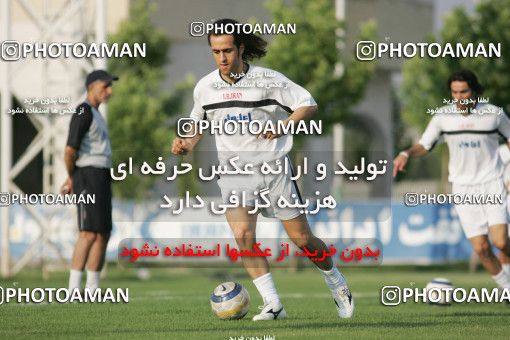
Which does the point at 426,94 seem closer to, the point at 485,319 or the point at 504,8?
the point at 504,8

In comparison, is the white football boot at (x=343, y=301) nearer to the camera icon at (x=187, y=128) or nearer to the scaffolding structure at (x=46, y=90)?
the camera icon at (x=187, y=128)

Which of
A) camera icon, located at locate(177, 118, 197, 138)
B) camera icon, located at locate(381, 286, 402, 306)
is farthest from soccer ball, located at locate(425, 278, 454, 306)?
camera icon, located at locate(177, 118, 197, 138)

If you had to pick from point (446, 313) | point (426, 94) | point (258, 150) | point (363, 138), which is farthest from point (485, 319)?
point (363, 138)

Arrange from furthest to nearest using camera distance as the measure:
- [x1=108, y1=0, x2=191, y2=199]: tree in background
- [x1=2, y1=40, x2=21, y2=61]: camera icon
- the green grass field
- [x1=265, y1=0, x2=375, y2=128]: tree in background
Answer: [x1=108, y1=0, x2=191, y2=199]: tree in background → [x1=265, y1=0, x2=375, y2=128]: tree in background → [x1=2, y1=40, x2=21, y2=61]: camera icon → the green grass field

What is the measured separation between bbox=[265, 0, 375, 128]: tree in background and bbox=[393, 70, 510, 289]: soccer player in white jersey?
1232 cm

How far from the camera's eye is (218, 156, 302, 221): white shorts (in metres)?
9.19

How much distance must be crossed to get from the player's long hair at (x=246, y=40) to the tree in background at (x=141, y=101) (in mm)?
14456

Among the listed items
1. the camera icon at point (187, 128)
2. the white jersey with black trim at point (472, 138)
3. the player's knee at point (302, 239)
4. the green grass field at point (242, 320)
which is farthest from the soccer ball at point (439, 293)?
the camera icon at point (187, 128)

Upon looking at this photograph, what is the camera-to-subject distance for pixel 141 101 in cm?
2514

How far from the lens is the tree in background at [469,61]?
23344mm

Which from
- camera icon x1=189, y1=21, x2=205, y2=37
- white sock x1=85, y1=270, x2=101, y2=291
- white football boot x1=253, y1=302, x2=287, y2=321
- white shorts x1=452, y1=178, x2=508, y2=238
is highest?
camera icon x1=189, y1=21, x2=205, y2=37

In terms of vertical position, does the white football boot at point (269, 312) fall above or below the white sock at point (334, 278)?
below

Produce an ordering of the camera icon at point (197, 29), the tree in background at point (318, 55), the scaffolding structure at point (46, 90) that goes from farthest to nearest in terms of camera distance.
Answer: the tree in background at point (318, 55) → the scaffolding structure at point (46, 90) → the camera icon at point (197, 29)

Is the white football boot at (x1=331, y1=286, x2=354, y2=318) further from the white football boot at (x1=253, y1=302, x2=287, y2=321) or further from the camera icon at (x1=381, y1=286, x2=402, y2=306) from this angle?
the camera icon at (x1=381, y1=286, x2=402, y2=306)
